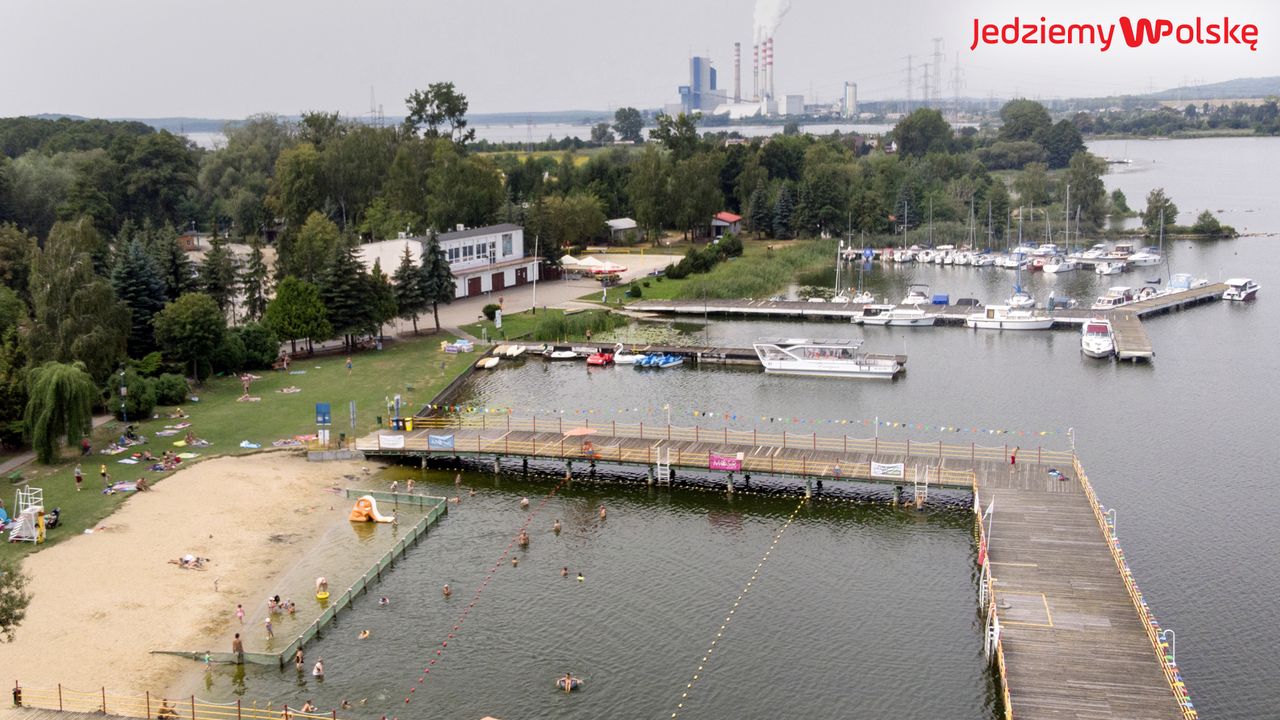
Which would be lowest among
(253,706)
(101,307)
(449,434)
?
(253,706)

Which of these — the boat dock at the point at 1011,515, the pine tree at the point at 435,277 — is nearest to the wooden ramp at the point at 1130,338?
the boat dock at the point at 1011,515

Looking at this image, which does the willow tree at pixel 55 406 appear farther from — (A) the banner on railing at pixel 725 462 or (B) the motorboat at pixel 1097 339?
(B) the motorboat at pixel 1097 339

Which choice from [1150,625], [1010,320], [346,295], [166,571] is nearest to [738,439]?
[1150,625]

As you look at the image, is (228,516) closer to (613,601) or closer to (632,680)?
(613,601)

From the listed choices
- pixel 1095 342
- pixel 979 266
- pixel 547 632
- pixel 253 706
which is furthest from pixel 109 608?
pixel 979 266

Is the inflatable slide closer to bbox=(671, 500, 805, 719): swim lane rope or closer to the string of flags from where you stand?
the string of flags

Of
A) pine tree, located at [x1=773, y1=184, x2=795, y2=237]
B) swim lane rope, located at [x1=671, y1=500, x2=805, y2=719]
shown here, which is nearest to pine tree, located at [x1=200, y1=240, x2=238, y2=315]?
swim lane rope, located at [x1=671, y1=500, x2=805, y2=719]

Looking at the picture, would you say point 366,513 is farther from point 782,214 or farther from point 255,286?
point 782,214
